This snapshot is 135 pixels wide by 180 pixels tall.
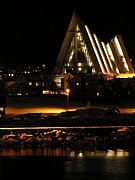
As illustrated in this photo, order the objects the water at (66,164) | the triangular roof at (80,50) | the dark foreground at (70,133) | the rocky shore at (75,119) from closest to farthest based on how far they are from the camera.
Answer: the water at (66,164), the dark foreground at (70,133), the rocky shore at (75,119), the triangular roof at (80,50)

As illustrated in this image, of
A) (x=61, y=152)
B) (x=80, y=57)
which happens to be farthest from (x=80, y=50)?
(x=61, y=152)

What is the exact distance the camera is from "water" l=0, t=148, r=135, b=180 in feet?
45.7

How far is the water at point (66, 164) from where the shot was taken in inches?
548

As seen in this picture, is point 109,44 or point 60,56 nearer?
point 60,56

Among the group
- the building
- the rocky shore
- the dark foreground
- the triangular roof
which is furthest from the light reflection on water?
the triangular roof

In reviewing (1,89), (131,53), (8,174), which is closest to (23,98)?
(1,89)

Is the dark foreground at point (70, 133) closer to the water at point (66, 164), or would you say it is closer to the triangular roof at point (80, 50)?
the water at point (66, 164)

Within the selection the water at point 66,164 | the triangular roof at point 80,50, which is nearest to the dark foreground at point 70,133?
the water at point 66,164

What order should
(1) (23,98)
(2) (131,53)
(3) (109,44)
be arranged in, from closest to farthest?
(1) (23,98) < (3) (109,44) < (2) (131,53)

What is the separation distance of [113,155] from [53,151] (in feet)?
5.13

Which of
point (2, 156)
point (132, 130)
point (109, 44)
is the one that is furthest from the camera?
point (109, 44)

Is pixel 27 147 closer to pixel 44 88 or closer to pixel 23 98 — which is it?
pixel 23 98

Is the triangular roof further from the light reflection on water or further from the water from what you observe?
the water

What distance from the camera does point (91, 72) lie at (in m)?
34.1
